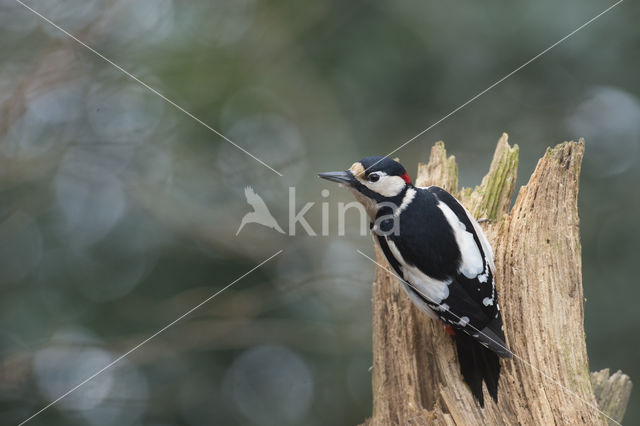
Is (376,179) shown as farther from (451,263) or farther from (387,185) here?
(451,263)

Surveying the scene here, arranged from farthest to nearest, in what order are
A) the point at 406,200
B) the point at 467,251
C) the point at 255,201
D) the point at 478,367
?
the point at 255,201 < the point at 406,200 < the point at 467,251 < the point at 478,367

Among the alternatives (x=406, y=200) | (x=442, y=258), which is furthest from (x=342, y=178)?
(x=442, y=258)

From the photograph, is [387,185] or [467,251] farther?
[387,185]

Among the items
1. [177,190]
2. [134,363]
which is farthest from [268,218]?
[134,363]

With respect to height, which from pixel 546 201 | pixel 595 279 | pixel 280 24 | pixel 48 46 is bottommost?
pixel 546 201

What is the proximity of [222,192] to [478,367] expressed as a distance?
2.49 meters

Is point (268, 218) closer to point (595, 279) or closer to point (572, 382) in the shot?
point (595, 279)

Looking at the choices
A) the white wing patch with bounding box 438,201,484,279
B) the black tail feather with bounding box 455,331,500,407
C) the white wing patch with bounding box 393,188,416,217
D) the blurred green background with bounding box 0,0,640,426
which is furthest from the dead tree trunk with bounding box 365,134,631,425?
the blurred green background with bounding box 0,0,640,426

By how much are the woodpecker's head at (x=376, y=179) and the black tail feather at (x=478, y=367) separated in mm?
603

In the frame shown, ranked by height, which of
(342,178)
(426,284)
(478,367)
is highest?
(342,178)

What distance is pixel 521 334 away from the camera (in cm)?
224

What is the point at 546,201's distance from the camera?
2.44m

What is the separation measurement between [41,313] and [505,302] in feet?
9.72

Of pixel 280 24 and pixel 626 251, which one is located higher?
pixel 280 24
